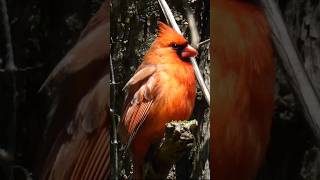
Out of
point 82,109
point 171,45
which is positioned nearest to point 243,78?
point 171,45

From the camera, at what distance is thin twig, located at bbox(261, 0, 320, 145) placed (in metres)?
1.90

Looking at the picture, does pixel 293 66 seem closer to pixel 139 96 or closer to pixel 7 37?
pixel 139 96

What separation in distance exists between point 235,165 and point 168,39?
1.48 feet

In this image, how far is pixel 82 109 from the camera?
2.01 metres

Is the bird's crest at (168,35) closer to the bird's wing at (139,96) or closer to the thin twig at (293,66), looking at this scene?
the bird's wing at (139,96)

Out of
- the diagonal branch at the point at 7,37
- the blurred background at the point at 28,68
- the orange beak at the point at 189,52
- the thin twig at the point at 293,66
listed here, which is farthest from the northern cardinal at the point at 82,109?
the thin twig at the point at 293,66

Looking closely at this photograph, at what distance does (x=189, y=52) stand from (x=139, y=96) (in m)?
0.19

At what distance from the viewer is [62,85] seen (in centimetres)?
203

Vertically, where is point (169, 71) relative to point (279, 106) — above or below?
above

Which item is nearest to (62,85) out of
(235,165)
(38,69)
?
(38,69)

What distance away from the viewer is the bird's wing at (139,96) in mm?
1868

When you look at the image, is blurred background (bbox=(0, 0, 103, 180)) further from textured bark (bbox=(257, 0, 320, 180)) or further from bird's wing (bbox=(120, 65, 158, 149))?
textured bark (bbox=(257, 0, 320, 180))

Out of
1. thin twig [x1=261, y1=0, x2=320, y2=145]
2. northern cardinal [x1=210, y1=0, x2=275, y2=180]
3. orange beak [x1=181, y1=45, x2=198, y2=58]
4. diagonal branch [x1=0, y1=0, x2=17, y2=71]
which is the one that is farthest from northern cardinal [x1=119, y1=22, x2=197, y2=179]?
diagonal branch [x1=0, y1=0, x2=17, y2=71]

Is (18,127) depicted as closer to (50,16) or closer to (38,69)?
(38,69)
